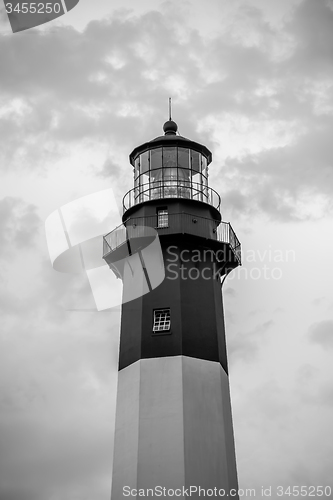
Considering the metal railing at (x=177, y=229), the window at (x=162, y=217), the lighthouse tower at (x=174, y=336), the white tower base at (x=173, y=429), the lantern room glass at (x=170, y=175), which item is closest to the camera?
the white tower base at (x=173, y=429)

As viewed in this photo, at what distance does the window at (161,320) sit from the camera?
28.3m

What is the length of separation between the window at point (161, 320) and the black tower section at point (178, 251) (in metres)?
0.05

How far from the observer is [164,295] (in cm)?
2914

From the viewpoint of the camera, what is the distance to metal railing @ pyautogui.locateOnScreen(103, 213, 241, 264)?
30.4m

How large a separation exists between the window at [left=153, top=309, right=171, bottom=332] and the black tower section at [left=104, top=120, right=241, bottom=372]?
0.05 metres

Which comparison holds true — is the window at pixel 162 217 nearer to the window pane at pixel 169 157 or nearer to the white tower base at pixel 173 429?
the window pane at pixel 169 157

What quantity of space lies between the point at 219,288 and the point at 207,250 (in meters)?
2.22

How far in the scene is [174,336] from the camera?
27.8 m

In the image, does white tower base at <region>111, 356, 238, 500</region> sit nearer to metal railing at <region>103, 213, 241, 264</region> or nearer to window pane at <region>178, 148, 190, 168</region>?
metal railing at <region>103, 213, 241, 264</region>

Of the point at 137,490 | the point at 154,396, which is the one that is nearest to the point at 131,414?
the point at 154,396

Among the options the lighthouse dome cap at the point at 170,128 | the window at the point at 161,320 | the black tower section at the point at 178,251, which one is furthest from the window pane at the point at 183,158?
the window at the point at 161,320

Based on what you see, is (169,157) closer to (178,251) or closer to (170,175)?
(170,175)

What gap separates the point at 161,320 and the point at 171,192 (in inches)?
294

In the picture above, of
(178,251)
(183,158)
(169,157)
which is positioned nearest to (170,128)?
(169,157)
